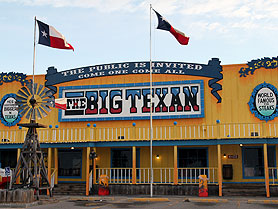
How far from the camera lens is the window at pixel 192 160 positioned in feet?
76.6

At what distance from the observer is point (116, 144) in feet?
74.9

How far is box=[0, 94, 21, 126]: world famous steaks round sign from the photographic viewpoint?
2669cm

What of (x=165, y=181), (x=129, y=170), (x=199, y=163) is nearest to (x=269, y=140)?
(x=199, y=163)

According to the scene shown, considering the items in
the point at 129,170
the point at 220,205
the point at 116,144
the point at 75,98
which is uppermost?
the point at 75,98

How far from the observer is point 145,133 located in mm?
24047

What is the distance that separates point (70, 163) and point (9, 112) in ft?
19.2

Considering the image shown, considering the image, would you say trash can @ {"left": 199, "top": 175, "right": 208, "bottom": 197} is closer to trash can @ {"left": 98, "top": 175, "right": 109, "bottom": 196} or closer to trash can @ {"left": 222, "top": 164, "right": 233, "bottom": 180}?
trash can @ {"left": 222, "top": 164, "right": 233, "bottom": 180}

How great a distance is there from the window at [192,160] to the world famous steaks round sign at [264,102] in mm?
3939

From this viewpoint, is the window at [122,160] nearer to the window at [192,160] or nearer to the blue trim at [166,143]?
the blue trim at [166,143]

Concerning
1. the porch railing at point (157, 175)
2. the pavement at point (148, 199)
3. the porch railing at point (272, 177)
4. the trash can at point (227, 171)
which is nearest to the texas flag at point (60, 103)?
the porch railing at point (157, 175)

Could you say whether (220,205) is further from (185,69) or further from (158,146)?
(185,69)

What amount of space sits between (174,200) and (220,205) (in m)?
2.80

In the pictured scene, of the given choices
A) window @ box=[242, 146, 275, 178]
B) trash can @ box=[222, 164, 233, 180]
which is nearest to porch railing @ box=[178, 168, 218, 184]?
trash can @ box=[222, 164, 233, 180]

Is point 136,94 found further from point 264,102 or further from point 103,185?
point 264,102
